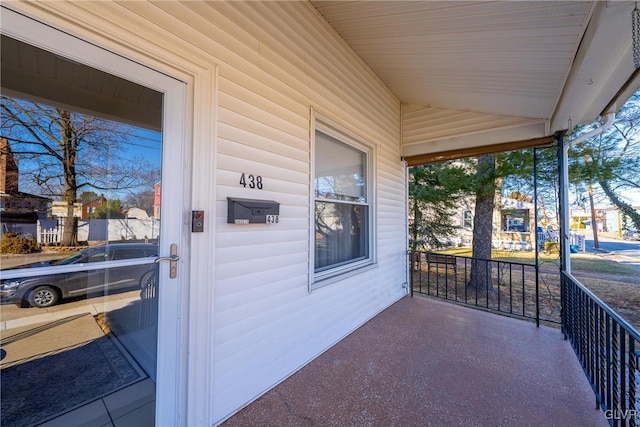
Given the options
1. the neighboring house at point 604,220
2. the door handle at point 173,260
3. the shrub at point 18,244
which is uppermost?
the neighboring house at point 604,220

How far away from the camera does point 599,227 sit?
444 centimetres

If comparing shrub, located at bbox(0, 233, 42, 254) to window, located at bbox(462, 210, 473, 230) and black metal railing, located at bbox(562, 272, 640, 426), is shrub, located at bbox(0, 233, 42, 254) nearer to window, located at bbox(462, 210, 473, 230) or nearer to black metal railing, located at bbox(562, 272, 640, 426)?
black metal railing, located at bbox(562, 272, 640, 426)

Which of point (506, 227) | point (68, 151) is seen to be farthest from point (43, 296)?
point (506, 227)

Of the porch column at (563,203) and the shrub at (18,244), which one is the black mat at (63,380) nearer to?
the shrub at (18,244)

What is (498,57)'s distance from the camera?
89.0 inches

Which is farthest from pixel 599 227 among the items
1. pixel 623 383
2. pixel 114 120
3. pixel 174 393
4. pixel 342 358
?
pixel 114 120

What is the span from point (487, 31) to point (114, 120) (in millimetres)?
2645

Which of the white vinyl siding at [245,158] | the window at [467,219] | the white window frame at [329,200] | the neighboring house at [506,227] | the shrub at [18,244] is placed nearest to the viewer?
the shrub at [18,244]

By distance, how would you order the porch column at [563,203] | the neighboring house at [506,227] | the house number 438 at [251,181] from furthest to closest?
the neighboring house at [506,227]
the porch column at [563,203]
the house number 438 at [251,181]

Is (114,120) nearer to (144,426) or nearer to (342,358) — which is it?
(144,426)

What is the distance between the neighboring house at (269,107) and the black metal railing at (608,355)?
1.56 meters

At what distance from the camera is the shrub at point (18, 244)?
3.50 ft

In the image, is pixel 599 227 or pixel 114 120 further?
pixel 599 227

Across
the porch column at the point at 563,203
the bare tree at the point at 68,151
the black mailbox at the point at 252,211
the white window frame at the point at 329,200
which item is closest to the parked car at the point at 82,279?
the bare tree at the point at 68,151
